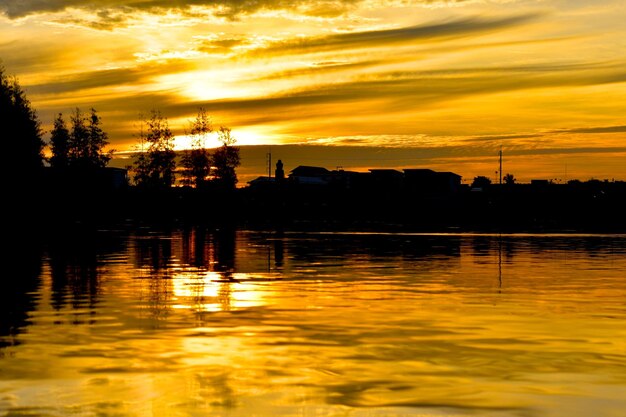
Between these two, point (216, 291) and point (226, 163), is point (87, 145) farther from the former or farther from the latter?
point (216, 291)

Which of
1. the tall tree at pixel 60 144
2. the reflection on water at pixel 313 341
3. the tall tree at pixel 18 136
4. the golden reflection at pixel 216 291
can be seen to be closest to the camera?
the reflection on water at pixel 313 341

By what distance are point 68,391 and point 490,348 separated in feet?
25.0

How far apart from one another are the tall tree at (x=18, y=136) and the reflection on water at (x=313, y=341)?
2147 inches

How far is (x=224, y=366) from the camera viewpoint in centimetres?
1636

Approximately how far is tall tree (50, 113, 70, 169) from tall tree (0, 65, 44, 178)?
44.6 metres

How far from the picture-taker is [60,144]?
147250 mm

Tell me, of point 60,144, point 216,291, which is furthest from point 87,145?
point 216,291

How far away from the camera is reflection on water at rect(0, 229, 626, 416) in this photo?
45.1 ft

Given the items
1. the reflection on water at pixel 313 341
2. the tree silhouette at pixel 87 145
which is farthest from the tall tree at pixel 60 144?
the reflection on water at pixel 313 341

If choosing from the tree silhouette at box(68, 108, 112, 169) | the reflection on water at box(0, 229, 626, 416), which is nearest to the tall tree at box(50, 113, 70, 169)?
the tree silhouette at box(68, 108, 112, 169)

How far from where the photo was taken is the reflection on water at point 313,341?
1374 centimetres

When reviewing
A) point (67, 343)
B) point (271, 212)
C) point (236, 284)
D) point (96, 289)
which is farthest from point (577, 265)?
point (271, 212)

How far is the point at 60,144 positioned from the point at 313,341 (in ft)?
437

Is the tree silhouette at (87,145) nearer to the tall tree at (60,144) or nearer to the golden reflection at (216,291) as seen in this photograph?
the tall tree at (60,144)
